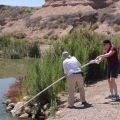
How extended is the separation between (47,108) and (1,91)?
659 cm

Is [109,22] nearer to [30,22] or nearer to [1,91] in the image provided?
[30,22]

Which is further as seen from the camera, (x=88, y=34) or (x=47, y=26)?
(x=47, y=26)

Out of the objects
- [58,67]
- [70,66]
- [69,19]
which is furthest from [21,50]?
[70,66]

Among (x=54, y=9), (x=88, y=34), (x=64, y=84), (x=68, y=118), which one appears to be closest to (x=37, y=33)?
(x=54, y=9)

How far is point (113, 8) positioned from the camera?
76438 millimetres

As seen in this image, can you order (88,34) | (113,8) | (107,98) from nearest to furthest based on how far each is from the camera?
(107,98) < (88,34) < (113,8)

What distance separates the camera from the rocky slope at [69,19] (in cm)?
7031

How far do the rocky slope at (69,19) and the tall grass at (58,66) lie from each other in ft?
139

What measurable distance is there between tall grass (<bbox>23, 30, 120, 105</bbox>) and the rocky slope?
42.4 m

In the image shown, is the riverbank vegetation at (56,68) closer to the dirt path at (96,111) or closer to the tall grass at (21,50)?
the dirt path at (96,111)

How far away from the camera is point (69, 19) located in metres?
74.6

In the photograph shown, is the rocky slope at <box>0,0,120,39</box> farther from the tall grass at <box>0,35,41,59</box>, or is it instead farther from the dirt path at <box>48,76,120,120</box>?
the dirt path at <box>48,76,120,120</box>

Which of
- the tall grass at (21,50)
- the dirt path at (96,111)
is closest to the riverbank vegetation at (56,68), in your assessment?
the dirt path at (96,111)

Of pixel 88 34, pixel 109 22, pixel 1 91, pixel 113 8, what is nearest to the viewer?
pixel 1 91
